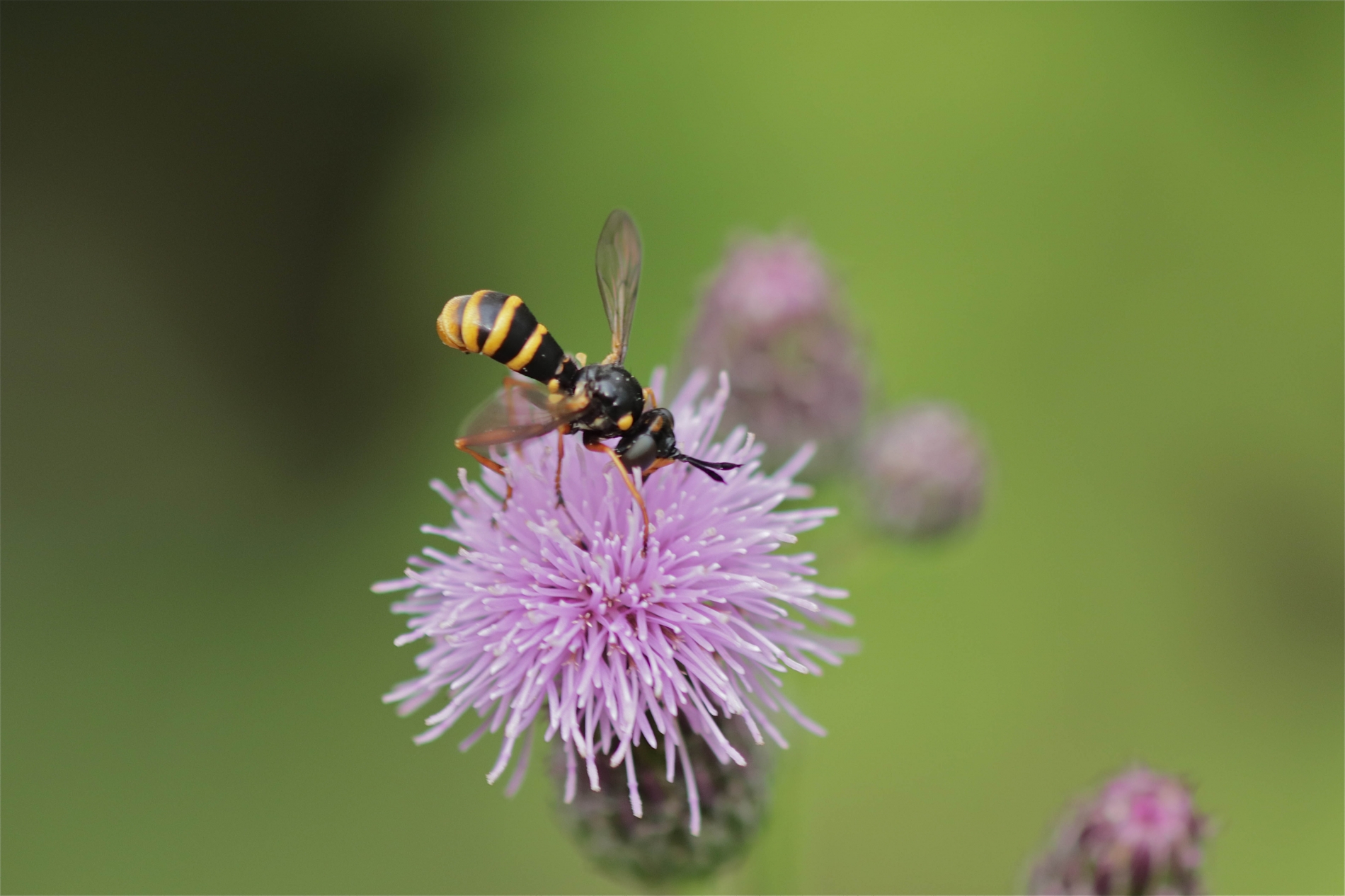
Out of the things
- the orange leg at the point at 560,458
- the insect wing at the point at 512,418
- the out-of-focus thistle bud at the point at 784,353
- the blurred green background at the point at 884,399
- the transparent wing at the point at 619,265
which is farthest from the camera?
the blurred green background at the point at 884,399

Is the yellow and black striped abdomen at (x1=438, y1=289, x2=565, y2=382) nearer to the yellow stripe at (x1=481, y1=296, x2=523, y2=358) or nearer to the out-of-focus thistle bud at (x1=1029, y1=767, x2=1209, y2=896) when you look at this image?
the yellow stripe at (x1=481, y1=296, x2=523, y2=358)

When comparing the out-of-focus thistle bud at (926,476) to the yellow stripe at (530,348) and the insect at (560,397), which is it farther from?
the yellow stripe at (530,348)

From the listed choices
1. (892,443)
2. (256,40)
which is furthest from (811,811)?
(256,40)

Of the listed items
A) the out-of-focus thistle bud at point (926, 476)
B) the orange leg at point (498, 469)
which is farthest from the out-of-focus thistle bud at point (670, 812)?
the out-of-focus thistle bud at point (926, 476)

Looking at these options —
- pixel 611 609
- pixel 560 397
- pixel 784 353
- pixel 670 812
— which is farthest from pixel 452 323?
pixel 784 353

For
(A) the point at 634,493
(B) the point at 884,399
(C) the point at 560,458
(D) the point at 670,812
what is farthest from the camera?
(B) the point at 884,399

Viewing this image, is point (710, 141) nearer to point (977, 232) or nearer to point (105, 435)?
point (977, 232)

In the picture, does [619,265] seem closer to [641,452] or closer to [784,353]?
[641,452]
